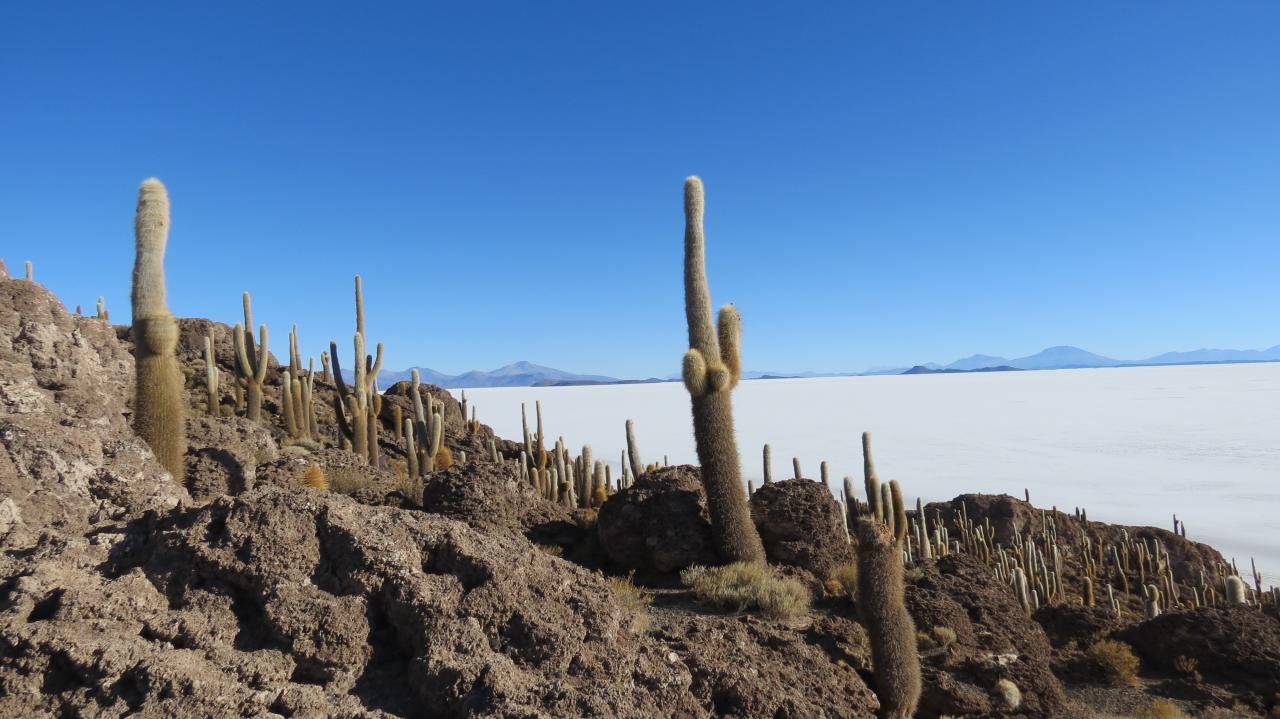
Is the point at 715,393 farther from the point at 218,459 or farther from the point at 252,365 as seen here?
the point at 252,365

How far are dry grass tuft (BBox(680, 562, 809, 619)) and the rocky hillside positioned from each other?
9cm

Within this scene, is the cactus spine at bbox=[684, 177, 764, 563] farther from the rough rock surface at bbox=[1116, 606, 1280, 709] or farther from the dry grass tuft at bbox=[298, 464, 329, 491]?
the dry grass tuft at bbox=[298, 464, 329, 491]

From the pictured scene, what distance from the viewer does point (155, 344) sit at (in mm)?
8094

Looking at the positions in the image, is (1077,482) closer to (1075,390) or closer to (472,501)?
(472,501)

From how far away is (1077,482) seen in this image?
2373cm

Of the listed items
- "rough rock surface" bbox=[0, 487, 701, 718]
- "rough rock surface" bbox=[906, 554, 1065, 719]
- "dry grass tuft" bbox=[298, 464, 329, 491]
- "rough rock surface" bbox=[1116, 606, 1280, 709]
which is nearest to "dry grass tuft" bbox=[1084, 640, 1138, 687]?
"rough rock surface" bbox=[1116, 606, 1280, 709]

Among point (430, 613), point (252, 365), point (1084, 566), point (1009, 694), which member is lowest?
point (1084, 566)

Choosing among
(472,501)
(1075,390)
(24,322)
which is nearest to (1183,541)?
(472,501)

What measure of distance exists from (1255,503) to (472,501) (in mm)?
21266

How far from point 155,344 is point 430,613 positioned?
618 cm

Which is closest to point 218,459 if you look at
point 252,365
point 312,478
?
point 312,478

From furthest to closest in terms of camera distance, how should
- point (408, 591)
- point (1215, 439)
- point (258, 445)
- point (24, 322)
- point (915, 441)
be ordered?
1. point (915, 441)
2. point (1215, 439)
3. point (258, 445)
4. point (24, 322)
5. point (408, 591)

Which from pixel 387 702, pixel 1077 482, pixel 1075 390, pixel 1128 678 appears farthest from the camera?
pixel 1075 390

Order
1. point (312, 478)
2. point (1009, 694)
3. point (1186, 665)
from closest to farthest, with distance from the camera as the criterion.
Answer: point (1009, 694)
point (1186, 665)
point (312, 478)
